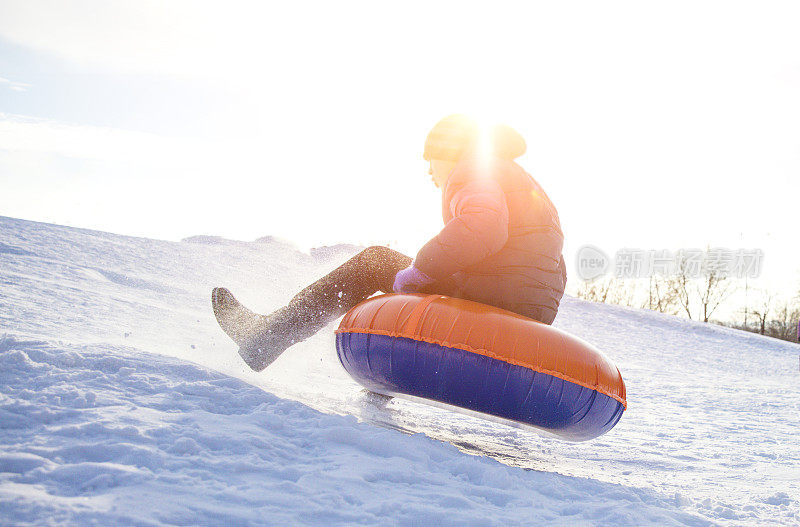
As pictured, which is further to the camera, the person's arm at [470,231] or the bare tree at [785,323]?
the bare tree at [785,323]

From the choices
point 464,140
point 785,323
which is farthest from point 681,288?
point 464,140

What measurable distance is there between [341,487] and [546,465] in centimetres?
119

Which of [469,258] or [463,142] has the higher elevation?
[463,142]

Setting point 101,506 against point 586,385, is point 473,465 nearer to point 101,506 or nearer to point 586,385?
point 586,385

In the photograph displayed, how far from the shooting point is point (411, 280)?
266 centimetres

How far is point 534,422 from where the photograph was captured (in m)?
2.41

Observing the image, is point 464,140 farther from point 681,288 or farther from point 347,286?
point 681,288

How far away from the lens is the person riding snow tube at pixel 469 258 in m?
2.48

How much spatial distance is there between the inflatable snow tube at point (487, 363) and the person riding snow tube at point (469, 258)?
0.19m

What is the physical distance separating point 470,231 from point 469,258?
0.39 ft

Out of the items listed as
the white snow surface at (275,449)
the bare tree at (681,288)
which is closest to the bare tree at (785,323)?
the bare tree at (681,288)

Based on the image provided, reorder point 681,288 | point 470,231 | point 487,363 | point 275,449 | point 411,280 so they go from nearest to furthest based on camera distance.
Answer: point 275,449 → point 487,363 → point 470,231 → point 411,280 → point 681,288

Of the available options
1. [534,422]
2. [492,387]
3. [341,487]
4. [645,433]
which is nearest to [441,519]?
[341,487]

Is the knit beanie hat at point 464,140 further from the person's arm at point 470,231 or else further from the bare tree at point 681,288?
the bare tree at point 681,288
